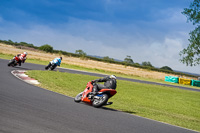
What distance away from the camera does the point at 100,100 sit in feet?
30.2

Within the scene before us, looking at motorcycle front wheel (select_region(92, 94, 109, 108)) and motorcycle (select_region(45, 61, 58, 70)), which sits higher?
motorcycle (select_region(45, 61, 58, 70))

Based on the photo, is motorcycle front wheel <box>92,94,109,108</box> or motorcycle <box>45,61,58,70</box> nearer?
motorcycle front wheel <box>92,94,109,108</box>

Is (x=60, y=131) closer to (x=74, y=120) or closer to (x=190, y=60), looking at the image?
(x=74, y=120)

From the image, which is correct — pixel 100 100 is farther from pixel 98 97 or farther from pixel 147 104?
pixel 147 104

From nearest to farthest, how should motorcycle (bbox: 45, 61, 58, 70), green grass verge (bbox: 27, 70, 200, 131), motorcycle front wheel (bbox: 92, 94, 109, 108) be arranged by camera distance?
motorcycle front wheel (bbox: 92, 94, 109, 108) → green grass verge (bbox: 27, 70, 200, 131) → motorcycle (bbox: 45, 61, 58, 70)

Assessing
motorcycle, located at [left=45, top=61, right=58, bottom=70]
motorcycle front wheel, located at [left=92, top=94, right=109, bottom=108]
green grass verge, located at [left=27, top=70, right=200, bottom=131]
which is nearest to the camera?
motorcycle front wheel, located at [left=92, top=94, right=109, bottom=108]

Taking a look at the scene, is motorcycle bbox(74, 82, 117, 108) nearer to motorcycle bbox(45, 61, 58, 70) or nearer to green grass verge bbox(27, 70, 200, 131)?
green grass verge bbox(27, 70, 200, 131)

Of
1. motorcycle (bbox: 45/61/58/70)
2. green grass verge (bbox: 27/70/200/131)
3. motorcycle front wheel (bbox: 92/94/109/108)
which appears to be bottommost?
green grass verge (bbox: 27/70/200/131)

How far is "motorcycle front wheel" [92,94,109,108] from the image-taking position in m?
9.07

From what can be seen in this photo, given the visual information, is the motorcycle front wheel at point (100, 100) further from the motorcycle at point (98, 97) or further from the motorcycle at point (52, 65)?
the motorcycle at point (52, 65)

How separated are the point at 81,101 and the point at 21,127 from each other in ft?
17.9

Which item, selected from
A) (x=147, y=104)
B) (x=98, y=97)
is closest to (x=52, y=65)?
(x=147, y=104)

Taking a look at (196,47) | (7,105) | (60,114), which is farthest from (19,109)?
(196,47)

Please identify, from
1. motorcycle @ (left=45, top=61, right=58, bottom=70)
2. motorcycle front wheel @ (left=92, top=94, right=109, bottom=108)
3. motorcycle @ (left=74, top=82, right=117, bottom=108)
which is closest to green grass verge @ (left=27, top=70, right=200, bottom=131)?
motorcycle @ (left=74, top=82, right=117, bottom=108)
